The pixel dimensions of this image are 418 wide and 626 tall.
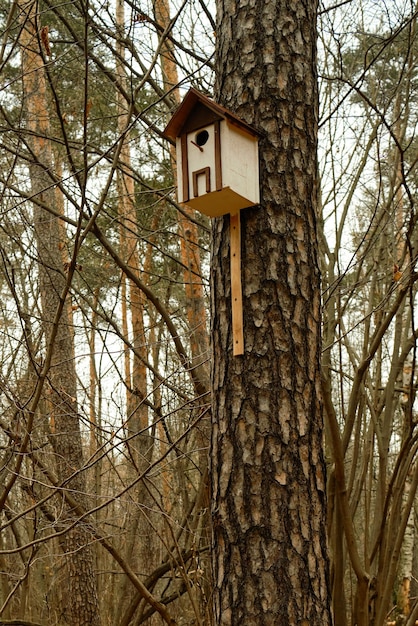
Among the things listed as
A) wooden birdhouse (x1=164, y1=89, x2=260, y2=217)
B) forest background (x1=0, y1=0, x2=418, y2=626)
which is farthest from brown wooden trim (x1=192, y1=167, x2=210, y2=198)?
forest background (x1=0, y1=0, x2=418, y2=626)

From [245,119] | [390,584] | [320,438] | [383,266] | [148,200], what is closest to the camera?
[320,438]

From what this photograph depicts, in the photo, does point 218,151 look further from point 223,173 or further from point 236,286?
point 236,286

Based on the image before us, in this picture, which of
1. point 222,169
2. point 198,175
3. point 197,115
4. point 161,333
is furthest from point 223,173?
point 161,333

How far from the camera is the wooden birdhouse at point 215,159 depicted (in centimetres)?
223

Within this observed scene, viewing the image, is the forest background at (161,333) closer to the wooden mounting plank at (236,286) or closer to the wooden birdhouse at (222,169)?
the wooden birdhouse at (222,169)

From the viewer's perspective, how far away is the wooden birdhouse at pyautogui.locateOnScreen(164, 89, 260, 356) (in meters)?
2.21

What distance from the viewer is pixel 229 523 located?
2.09 meters

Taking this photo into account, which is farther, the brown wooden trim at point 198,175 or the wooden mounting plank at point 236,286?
the brown wooden trim at point 198,175

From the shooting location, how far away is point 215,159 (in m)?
2.32

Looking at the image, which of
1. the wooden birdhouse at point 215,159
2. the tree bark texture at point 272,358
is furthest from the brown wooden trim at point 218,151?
the tree bark texture at point 272,358

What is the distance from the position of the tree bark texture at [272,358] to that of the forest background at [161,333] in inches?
17.7

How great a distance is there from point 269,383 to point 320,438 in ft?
0.79

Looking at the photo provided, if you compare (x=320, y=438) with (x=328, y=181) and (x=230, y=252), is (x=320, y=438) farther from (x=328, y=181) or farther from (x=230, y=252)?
(x=328, y=181)

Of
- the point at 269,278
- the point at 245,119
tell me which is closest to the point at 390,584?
the point at 269,278
